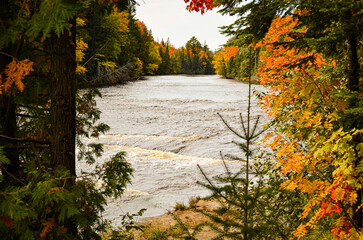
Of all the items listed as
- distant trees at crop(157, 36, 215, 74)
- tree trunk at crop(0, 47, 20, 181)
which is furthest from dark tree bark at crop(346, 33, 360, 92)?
distant trees at crop(157, 36, 215, 74)

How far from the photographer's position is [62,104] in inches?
111

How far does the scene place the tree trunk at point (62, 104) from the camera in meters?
2.78

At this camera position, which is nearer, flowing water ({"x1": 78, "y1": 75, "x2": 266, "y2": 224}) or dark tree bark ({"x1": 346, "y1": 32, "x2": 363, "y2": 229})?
dark tree bark ({"x1": 346, "y1": 32, "x2": 363, "y2": 229})

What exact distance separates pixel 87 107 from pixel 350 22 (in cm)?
341

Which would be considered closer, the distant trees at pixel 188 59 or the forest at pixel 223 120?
the forest at pixel 223 120

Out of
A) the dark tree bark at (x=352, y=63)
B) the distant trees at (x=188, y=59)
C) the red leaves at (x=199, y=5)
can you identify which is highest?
the distant trees at (x=188, y=59)

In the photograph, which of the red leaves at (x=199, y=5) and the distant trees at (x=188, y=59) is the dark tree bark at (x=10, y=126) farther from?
the distant trees at (x=188, y=59)

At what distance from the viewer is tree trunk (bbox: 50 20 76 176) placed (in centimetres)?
278

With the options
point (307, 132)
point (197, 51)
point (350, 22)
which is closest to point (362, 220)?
point (307, 132)

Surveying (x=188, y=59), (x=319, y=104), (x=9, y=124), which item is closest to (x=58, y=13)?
(x=9, y=124)

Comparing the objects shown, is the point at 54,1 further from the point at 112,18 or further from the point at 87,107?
the point at 112,18

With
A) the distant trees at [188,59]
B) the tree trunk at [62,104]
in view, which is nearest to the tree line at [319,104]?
the tree trunk at [62,104]

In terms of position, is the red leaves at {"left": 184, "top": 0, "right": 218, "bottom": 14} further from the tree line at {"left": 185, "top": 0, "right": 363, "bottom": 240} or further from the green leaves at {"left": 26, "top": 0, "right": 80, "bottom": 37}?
→ the green leaves at {"left": 26, "top": 0, "right": 80, "bottom": 37}

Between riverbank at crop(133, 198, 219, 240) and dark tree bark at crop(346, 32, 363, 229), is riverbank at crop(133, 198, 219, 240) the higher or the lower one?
the lower one
